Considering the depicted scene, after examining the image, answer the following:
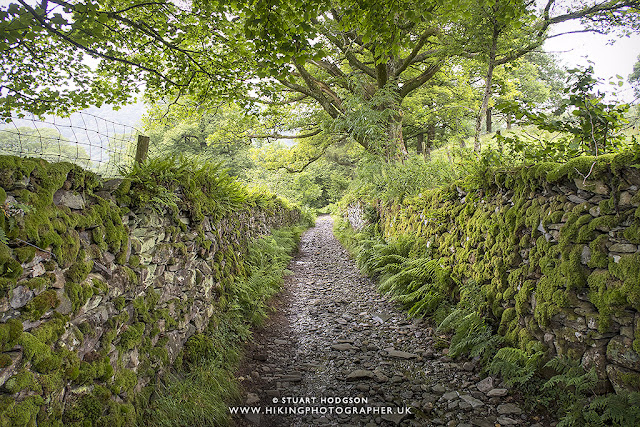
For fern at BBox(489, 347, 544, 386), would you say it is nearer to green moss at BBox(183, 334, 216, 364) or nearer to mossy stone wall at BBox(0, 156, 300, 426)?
green moss at BBox(183, 334, 216, 364)

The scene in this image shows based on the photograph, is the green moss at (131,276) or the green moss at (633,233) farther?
the green moss at (131,276)

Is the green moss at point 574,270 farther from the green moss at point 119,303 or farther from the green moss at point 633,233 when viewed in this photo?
the green moss at point 119,303

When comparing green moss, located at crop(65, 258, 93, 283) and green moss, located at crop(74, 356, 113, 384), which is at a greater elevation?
green moss, located at crop(65, 258, 93, 283)

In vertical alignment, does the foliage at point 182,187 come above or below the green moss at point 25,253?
above

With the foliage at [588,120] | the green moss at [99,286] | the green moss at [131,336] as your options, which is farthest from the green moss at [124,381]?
the foliage at [588,120]

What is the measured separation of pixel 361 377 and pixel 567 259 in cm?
260

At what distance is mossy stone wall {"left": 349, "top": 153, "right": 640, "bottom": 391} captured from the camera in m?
2.74

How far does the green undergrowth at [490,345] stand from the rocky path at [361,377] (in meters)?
0.19

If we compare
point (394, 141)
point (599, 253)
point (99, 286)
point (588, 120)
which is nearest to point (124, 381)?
point (99, 286)

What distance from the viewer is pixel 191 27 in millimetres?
6312

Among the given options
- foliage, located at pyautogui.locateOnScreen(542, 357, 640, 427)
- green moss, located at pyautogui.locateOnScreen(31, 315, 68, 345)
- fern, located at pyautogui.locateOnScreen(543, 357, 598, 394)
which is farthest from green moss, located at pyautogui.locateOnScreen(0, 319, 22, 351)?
fern, located at pyautogui.locateOnScreen(543, 357, 598, 394)

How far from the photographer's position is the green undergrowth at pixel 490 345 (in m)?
2.75

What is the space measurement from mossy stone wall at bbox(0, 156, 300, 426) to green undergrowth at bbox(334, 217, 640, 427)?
3.55 metres

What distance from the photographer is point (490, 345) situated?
13.4ft
